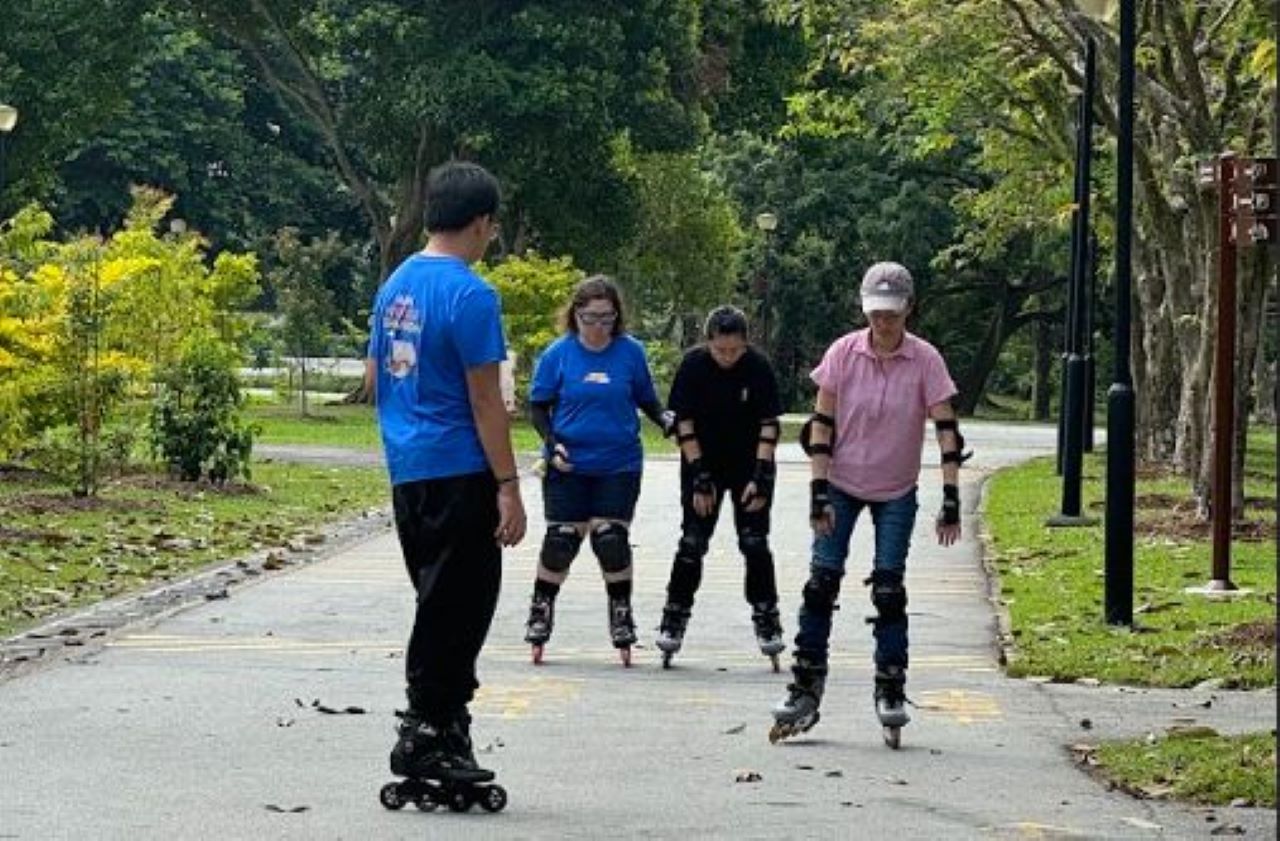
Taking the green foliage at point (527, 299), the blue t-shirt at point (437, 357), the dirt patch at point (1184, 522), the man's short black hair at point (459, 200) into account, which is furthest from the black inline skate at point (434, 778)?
the green foliage at point (527, 299)

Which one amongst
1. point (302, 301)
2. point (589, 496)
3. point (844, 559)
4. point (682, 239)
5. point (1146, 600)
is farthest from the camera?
point (682, 239)

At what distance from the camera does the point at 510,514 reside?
9.73 m

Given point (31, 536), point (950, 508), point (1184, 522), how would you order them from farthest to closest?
point (1184, 522) < point (31, 536) < point (950, 508)

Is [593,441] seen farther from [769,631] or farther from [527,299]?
[527,299]

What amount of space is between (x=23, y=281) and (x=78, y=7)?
75.4 feet

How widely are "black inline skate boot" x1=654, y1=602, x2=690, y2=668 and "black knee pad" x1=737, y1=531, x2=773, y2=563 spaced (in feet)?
1.32

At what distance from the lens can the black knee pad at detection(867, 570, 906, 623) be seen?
1182 cm

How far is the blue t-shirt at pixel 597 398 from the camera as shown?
572 inches

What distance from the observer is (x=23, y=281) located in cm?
2806

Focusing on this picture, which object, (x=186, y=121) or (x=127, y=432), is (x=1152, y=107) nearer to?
(x=127, y=432)

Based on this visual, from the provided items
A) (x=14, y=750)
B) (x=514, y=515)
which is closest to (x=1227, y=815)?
(x=514, y=515)

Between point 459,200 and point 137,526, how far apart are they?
44.9 feet

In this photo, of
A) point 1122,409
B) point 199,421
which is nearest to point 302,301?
point 199,421

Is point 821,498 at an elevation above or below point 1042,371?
above
